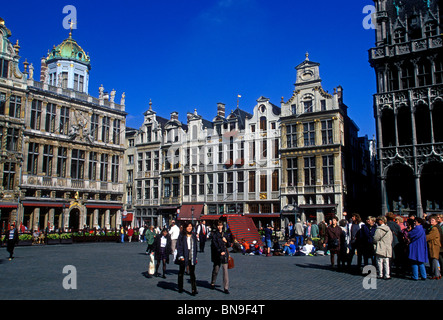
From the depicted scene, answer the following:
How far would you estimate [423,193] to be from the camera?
33906mm

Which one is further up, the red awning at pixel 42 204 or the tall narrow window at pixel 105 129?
the tall narrow window at pixel 105 129

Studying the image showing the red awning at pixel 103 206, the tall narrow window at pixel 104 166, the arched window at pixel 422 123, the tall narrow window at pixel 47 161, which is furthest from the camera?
the tall narrow window at pixel 104 166

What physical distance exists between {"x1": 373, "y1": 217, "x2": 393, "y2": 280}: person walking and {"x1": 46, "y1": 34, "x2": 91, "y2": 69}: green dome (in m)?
46.4

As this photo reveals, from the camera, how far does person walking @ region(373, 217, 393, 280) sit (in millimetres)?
12281

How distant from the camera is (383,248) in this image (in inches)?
484

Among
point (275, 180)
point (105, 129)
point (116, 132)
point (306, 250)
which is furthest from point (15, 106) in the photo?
point (306, 250)

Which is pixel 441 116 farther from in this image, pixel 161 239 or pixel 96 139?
pixel 96 139

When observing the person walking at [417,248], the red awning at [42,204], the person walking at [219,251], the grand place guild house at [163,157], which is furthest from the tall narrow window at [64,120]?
the person walking at [417,248]

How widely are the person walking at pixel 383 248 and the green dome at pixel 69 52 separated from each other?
46.4m

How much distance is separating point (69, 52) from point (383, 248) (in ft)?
157

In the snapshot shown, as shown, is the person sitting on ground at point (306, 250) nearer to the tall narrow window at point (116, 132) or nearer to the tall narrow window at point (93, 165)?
the tall narrow window at point (93, 165)

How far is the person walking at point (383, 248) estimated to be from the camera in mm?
12281

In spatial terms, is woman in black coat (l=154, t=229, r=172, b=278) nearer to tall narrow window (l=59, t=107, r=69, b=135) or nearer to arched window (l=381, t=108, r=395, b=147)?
arched window (l=381, t=108, r=395, b=147)

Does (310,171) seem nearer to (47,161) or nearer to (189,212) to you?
(189,212)
